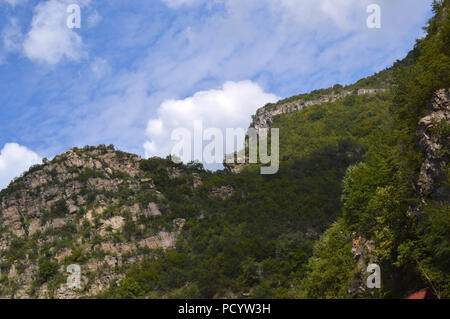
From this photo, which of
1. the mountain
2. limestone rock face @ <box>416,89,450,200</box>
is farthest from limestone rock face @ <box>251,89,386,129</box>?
limestone rock face @ <box>416,89,450,200</box>

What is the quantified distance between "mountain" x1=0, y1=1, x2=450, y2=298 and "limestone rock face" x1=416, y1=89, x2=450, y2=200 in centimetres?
10

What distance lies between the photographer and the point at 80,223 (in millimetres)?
94562

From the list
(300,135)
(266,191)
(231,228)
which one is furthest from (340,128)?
(231,228)

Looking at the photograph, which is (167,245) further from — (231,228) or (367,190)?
(367,190)

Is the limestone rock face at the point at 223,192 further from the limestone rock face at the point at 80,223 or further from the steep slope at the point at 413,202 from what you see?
the steep slope at the point at 413,202

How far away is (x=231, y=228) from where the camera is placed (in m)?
88.4

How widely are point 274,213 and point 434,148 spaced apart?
63874mm

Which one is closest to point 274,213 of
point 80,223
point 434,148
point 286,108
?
point 80,223

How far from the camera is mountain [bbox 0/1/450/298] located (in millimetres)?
27828

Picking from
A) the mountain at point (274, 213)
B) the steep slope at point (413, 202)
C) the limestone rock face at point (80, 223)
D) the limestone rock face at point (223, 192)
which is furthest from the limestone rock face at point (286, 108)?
the steep slope at point (413, 202)

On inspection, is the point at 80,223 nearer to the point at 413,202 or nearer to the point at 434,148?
the point at 413,202

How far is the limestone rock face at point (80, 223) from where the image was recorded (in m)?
81.3

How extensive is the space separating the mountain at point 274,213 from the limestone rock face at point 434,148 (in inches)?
3.9
